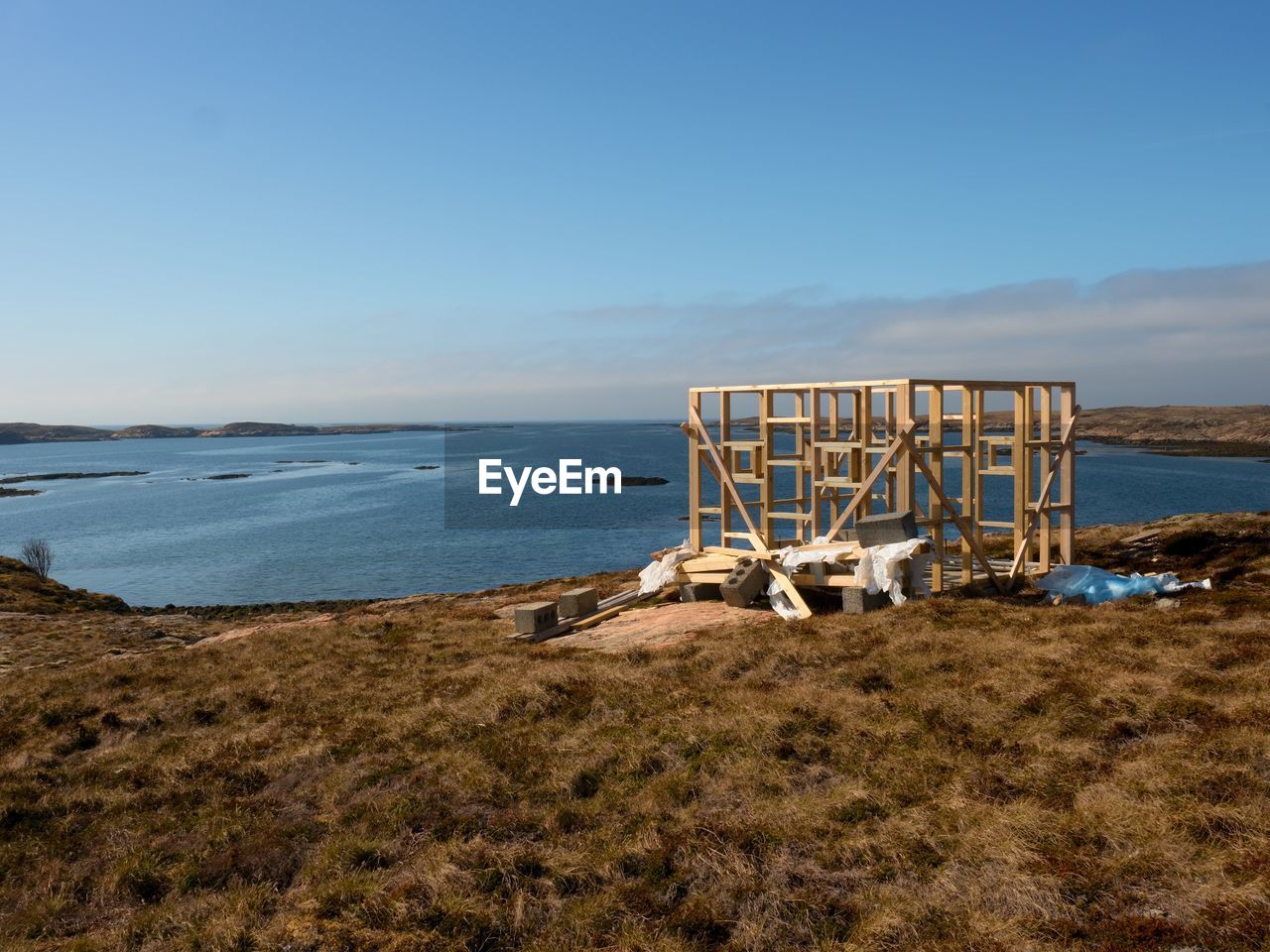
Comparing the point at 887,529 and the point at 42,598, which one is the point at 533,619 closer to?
the point at 887,529

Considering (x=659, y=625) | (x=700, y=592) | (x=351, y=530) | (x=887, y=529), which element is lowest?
(x=351, y=530)

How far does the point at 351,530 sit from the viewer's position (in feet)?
232

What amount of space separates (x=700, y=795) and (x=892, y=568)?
8.57 metres

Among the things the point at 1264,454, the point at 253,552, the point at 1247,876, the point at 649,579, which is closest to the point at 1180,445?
the point at 1264,454

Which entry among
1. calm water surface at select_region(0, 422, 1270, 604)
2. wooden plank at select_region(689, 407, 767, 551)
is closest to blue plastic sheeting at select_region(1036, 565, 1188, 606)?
wooden plank at select_region(689, 407, 767, 551)

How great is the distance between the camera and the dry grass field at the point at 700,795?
648cm

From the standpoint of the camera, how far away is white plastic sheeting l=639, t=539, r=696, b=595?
1962 centimetres

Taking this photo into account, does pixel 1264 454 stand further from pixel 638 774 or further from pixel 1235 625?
pixel 638 774

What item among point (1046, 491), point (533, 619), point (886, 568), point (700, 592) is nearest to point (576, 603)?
point (533, 619)

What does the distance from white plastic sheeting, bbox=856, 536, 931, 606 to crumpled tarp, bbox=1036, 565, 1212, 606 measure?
3147 mm

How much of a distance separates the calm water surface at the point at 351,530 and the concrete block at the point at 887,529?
30201mm

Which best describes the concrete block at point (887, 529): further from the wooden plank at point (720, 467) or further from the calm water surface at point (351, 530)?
the calm water surface at point (351, 530)

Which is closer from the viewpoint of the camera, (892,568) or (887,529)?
(892,568)

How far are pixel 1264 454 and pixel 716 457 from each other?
14036 cm
